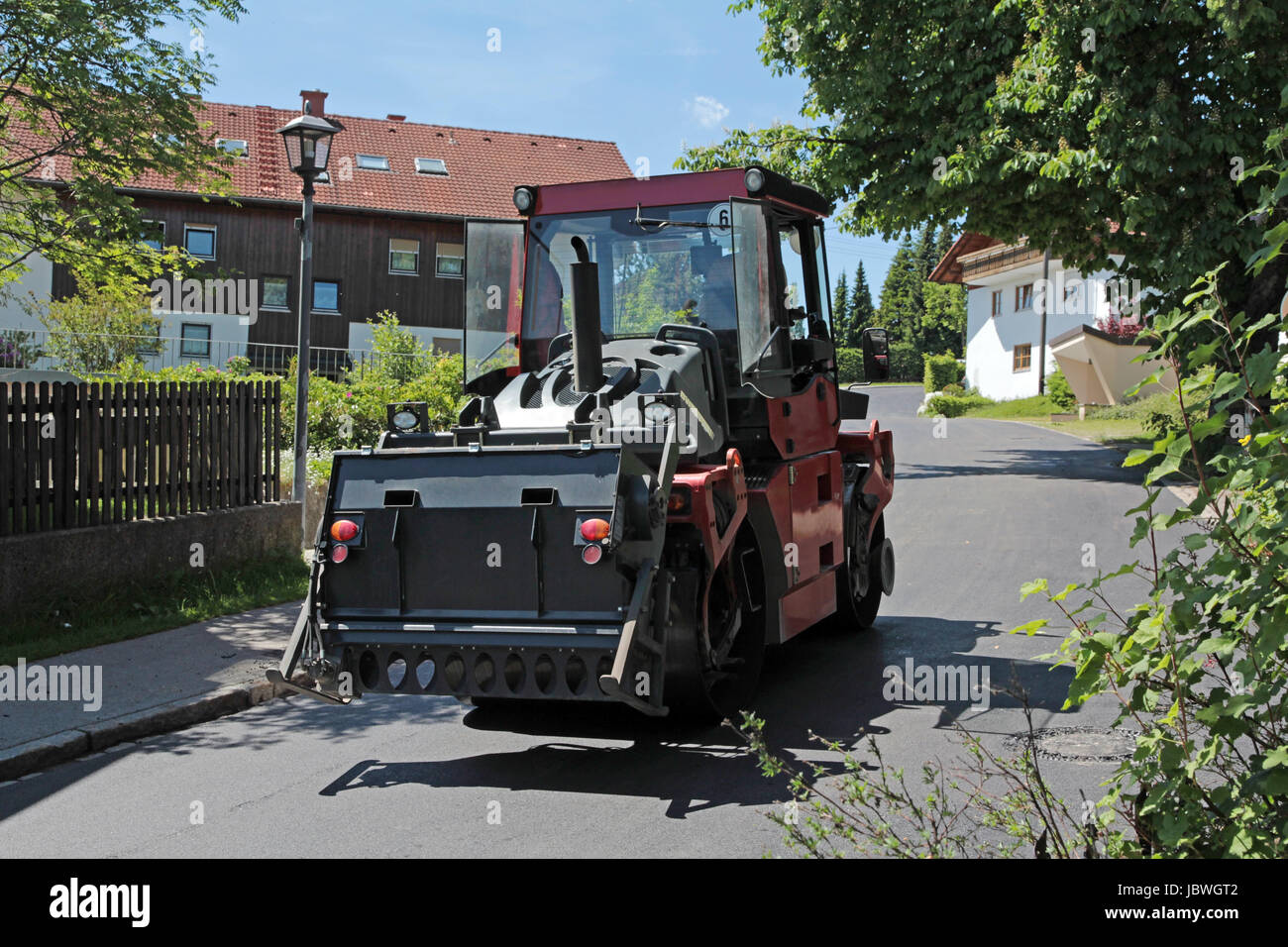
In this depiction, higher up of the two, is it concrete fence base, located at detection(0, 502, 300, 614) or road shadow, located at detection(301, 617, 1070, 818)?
concrete fence base, located at detection(0, 502, 300, 614)

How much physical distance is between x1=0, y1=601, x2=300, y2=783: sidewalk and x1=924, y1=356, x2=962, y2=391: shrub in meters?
50.2

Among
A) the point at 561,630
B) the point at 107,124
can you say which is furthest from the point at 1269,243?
the point at 107,124

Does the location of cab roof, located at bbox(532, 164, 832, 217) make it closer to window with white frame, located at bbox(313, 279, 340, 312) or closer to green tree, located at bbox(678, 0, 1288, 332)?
green tree, located at bbox(678, 0, 1288, 332)

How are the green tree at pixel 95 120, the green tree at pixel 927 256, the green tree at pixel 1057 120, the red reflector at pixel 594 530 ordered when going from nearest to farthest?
the red reflector at pixel 594 530 → the green tree at pixel 95 120 → the green tree at pixel 1057 120 → the green tree at pixel 927 256

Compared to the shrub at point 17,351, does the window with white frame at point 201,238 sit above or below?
above

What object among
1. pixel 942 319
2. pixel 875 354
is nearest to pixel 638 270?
pixel 875 354

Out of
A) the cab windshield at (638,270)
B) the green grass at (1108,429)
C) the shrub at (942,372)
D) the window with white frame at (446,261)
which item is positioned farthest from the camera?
the shrub at (942,372)

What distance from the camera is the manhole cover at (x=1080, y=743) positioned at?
5.99 meters

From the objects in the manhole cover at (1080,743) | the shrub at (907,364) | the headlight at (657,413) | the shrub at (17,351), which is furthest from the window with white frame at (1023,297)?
the shrub at (907,364)

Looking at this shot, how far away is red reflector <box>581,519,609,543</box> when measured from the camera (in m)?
5.56

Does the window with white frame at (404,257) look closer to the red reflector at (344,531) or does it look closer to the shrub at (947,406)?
the shrub at (947,406)

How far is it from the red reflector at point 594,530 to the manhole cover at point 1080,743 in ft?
7.78

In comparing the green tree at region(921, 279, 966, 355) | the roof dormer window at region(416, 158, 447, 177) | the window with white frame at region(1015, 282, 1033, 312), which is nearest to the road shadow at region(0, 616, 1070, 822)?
the roof dormer window at region(416, 158, 447, 177)

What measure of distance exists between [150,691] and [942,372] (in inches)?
2065
